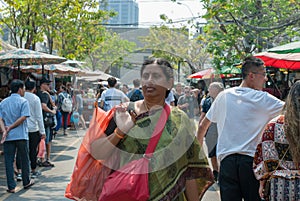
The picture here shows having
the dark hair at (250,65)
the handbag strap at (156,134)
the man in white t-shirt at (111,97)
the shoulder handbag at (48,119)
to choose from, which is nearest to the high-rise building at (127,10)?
the man in white t-shirt at (111,97)

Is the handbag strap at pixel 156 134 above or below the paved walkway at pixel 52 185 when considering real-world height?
above

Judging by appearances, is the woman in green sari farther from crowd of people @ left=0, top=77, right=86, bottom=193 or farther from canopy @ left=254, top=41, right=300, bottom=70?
crowd of people @ left=0, top=77, right=86, bottom=193

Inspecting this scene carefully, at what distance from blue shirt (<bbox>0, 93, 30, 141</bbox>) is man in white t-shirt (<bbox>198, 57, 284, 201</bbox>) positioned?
171 inches

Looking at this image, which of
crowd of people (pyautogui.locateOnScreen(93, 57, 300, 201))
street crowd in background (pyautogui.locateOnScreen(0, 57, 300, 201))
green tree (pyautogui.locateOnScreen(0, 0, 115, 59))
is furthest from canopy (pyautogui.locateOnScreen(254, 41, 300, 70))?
green tree (pyautogui.locateOnScreen(0, 0, 115, 59))

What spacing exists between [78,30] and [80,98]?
16.8 m

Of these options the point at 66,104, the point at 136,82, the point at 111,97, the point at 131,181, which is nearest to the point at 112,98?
the point at 111,97

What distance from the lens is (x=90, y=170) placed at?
3287mm

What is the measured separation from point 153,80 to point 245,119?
160 centimetres

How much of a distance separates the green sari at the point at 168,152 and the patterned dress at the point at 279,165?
543 millimetres

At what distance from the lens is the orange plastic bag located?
10.8 ft

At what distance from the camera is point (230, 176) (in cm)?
473

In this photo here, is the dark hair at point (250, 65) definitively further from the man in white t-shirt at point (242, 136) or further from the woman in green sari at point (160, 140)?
the woman in green sari at point (160, 140)

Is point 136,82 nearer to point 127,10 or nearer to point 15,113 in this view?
point 15,113

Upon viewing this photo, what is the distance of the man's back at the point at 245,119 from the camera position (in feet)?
15.4
